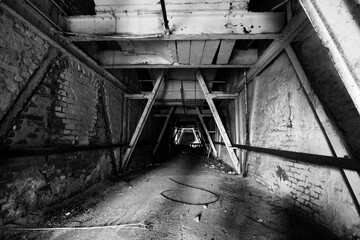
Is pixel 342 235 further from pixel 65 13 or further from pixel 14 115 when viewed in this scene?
pixel 65 13

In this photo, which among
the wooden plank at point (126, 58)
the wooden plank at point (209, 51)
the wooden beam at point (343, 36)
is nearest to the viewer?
the wooden beam at point (343, 36)

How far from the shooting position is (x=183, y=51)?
337 cm

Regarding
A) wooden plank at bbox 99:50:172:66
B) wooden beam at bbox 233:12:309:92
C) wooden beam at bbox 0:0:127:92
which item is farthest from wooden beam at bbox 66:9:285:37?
wooden plank at bbox 99:50:172:66

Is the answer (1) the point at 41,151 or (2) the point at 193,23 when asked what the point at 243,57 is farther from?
(1) the point at 41,151

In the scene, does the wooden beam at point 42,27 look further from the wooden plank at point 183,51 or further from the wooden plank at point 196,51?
the wooden plank at point 196,51

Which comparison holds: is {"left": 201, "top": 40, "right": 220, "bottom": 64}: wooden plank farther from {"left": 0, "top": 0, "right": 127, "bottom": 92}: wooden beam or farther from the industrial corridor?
{"left": 0, "top": 0, "right": 127, "bottom": 92}: wooden beam

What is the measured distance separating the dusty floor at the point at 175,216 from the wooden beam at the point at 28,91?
1152mm

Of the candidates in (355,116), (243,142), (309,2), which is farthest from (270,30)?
(243,142)

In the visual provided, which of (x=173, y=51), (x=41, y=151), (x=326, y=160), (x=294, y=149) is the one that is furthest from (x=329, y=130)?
(x=41, y=151)

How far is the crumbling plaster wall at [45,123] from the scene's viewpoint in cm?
199

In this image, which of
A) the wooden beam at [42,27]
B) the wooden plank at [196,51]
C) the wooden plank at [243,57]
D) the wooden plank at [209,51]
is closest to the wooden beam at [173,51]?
the wooden plank at [196,51]

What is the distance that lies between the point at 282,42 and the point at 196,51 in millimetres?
1376

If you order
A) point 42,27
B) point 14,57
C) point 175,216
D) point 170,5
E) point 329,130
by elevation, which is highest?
point 170,5

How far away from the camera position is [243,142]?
4.79 metres
